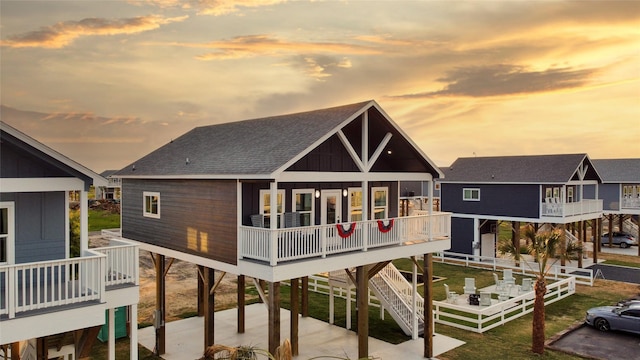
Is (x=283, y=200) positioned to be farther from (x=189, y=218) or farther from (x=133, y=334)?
(x=133, y=334)

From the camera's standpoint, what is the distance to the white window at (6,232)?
10.5 m

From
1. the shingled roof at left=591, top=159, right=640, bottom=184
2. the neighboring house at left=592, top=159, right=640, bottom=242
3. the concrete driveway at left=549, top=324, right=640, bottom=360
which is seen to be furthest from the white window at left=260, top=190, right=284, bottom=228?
the shingled roof at left=591, top=159, right=640, bottom=184

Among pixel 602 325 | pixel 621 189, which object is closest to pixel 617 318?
pixel 602 325

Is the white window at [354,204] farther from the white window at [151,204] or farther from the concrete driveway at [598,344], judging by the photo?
the concrete driveway at [598,344]

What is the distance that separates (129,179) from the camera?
776 inches

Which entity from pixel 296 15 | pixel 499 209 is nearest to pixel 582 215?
pixel 499 209

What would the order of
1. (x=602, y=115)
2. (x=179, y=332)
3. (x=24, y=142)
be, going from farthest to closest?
(x=602, y=115) < (x=179, y=332) < (x=24, y=142)

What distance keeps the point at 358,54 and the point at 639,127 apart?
23210 millimetres

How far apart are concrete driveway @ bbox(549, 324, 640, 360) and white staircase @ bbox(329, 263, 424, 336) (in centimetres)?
529

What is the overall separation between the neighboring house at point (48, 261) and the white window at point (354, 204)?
9028mm

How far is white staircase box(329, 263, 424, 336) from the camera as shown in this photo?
1858cm

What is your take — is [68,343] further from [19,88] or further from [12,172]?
[19,88]

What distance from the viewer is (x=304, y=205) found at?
16.6 m

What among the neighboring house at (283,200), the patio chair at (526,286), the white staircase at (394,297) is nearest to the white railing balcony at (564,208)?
the patio chair at (526,286)
